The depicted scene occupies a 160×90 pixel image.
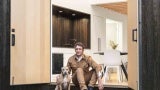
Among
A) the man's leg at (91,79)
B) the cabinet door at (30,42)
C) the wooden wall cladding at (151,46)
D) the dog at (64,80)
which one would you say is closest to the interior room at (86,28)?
the cabinet door at (30,42)

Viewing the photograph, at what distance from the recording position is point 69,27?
1109 cm

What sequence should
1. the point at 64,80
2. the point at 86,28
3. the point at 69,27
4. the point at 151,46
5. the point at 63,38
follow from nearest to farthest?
the point at 151,46
the point at 64,80
the point at 63,38
the point at 69,27
the point at 86,28

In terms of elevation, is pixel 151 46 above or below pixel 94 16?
below

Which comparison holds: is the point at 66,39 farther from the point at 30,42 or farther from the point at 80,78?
the point at 80,78

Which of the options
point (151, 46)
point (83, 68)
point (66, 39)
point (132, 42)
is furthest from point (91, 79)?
point (66, 39)

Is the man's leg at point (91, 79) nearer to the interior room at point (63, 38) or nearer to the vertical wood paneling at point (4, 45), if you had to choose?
the interior room at point (63, 38)

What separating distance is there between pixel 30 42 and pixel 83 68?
109 centimetres

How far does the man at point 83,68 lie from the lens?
18.1ft

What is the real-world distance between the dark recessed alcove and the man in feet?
14.7

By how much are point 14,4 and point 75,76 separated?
1.54 meters

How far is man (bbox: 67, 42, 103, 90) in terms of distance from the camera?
18.1 ft

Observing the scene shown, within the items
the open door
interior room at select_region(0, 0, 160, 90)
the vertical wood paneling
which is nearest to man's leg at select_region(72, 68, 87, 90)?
interior room at select_region(0, 0, 160, 90)

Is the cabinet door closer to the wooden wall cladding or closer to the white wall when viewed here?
the wooden wall cladding

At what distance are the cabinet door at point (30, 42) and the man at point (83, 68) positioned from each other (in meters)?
0.76
